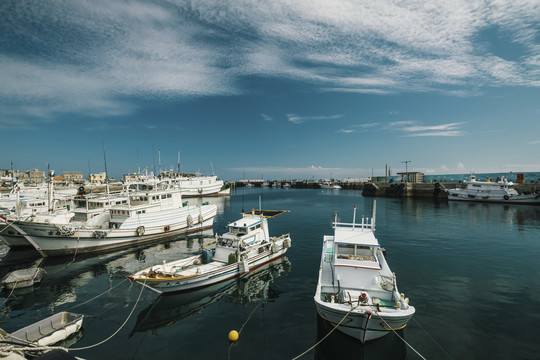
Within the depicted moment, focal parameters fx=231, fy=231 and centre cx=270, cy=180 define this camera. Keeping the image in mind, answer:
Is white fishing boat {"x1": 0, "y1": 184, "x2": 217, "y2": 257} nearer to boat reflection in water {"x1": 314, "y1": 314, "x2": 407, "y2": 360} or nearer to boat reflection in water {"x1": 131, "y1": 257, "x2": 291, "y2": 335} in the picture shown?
boat reflection in water {"x1": 131, "y1": 257, "x2": 291, "y2": 335}

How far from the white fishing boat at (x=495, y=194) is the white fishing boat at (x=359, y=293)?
6460 cm

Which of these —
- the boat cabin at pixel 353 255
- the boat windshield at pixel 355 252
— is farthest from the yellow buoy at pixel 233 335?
the boat windshield at pixel 355 252

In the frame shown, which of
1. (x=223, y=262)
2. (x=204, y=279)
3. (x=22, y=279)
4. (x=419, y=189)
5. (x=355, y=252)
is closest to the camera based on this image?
(x=355, y=252)

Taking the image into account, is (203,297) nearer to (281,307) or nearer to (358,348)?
(281,307)

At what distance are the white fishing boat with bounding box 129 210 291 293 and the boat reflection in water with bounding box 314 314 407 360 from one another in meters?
8.15

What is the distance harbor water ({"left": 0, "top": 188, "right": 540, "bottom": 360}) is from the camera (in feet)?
32.5

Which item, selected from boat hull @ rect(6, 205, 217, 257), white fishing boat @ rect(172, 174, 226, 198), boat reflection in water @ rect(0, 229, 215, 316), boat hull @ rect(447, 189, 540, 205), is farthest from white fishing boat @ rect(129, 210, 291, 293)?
white fishing boat @ rect(172, 174, 226, 198)

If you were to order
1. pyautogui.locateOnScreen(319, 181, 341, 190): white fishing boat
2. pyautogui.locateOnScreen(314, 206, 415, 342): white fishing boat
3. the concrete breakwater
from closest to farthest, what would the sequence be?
pyautogui.locateOnScreen(314, 206, 415, 342): white fishing boat → the concrete breakwater → pyautogui.locateOnScreen(319, 181, 341, 190): white fishing boat

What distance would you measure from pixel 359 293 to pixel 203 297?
30.6ft

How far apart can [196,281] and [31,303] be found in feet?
32.0

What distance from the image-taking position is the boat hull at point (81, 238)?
2166 cm

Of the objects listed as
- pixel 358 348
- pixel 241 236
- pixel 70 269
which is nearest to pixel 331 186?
pixel 241 236

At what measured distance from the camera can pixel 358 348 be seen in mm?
9727

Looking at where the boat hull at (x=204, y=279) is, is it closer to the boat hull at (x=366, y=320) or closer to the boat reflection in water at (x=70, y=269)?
the boat reflection in water at (x=70, y=269)
